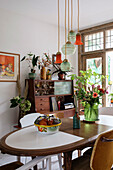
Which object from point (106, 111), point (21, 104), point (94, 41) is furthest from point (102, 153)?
point (94, 41)

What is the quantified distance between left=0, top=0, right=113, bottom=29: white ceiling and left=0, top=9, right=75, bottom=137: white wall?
17 centimetres

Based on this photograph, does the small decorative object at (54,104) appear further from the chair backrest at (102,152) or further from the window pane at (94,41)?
the chair backrest at (102,152)

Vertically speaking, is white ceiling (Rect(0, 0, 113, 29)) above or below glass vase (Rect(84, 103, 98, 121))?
above

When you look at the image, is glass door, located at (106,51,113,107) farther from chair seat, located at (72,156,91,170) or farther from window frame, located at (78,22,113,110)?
chair seat, located at (72,156,91,170)

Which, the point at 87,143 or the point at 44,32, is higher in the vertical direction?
the point at 44,32

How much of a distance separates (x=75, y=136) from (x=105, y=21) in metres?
3.32

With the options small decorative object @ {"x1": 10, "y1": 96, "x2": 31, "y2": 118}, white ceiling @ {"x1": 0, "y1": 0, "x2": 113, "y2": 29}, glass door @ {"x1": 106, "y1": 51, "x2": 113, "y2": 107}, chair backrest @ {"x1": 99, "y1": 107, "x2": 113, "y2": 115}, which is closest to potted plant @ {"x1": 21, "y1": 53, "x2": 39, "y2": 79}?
small decorative object @ {"x1": 10, "y1": 96, "x2": 31, "y2": 118}

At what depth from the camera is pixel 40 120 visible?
6.15 feet

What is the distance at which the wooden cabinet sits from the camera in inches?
142

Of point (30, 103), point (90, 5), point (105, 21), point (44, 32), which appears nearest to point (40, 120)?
point (30, 103)

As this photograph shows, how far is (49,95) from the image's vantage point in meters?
3.90

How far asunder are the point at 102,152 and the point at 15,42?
9.53 ft

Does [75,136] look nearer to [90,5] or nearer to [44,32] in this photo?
[90,5]

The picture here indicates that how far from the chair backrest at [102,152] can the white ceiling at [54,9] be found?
2.53 m
